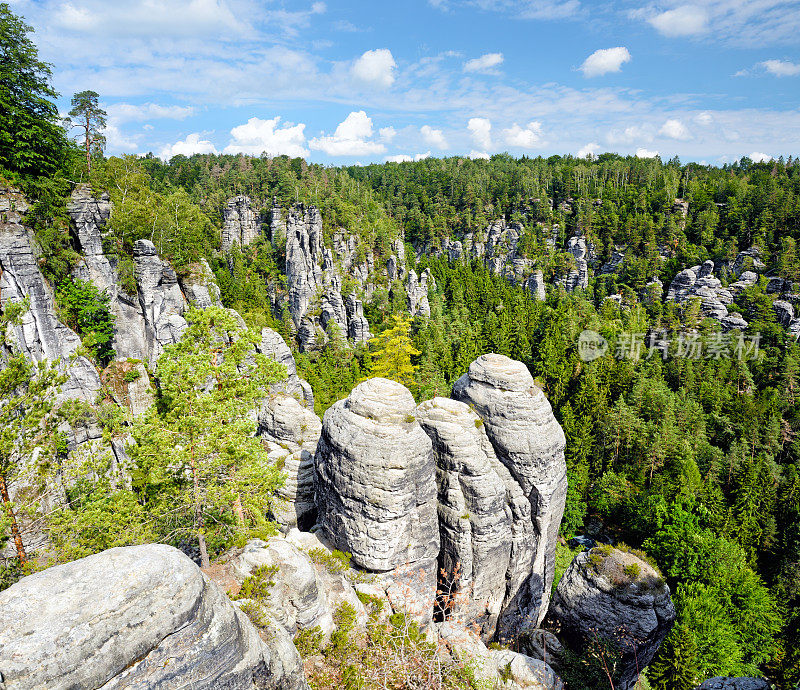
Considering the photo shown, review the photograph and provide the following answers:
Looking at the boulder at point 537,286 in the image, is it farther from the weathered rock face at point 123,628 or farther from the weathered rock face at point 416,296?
the weathered rock face at point 123,628

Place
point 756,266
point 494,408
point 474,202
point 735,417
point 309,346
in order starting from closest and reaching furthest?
point 494,408 → point 735,417 → point 309,346 → point 756,266 → point 474,202

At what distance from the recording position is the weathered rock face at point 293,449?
817 inches

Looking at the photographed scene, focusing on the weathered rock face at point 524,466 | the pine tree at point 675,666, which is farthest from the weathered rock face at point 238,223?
the pine tree at point 675,666

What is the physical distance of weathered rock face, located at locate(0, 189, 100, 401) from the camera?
24.0 meters

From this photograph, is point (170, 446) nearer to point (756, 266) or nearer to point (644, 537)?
point (644, 537)

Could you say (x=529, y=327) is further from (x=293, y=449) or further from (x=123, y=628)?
(x=123, y=628)

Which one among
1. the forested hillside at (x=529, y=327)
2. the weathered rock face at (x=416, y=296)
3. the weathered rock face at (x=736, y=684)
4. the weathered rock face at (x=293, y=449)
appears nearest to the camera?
the forested hillside at (x=529, y=327)

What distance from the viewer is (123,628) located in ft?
21.8

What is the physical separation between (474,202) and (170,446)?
393 feet

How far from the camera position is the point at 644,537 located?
36.7 m

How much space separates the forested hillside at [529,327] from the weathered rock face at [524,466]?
823cm

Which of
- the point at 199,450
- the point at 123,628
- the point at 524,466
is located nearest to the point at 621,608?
the point at 524,466

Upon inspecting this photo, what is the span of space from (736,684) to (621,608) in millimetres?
4476

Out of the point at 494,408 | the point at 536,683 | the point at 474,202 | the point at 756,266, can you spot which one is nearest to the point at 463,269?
the point at 474,202
